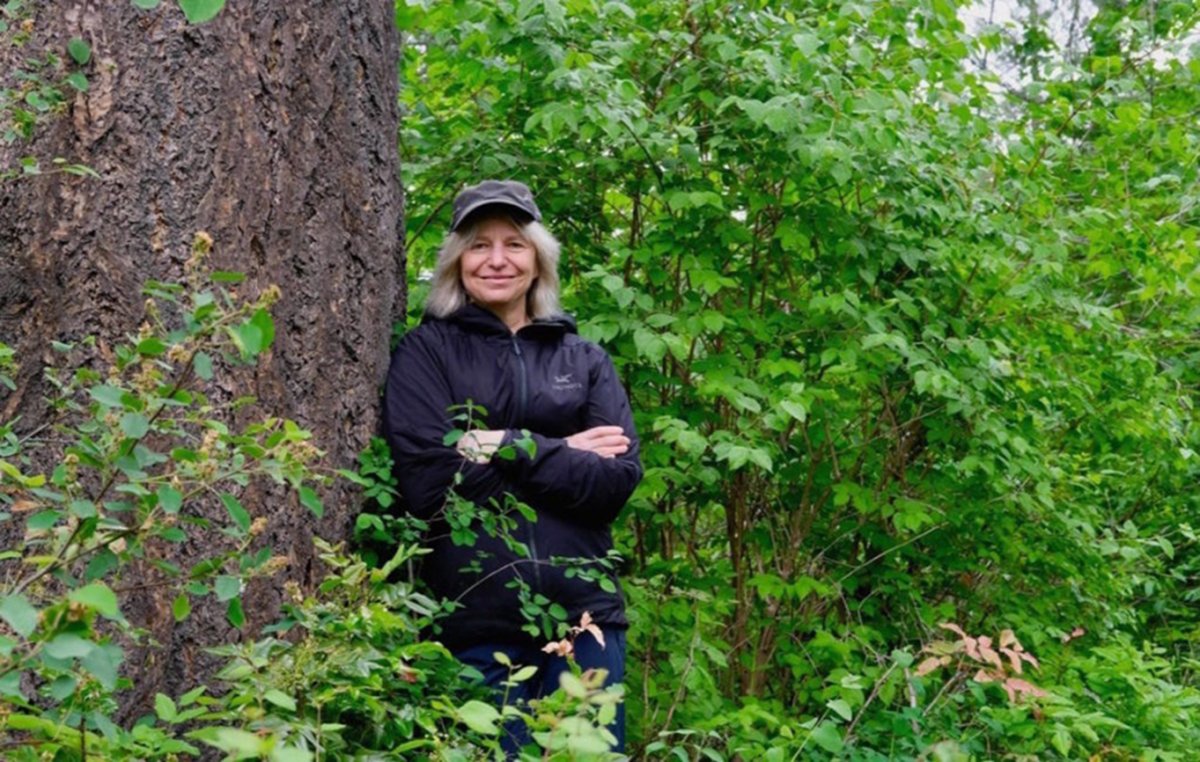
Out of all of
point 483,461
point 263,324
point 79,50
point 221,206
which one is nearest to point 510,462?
point 483,461

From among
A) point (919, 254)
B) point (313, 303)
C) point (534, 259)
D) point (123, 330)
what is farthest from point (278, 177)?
point (919, 254)

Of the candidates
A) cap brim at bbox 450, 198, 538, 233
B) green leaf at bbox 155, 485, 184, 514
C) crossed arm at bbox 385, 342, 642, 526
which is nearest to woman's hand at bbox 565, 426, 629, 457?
crossed arm at bbox 385, 342, 642, 526

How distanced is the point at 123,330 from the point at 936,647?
85.8 inches

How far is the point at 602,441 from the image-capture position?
3.65 meters

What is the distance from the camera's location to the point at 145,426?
1.69 m

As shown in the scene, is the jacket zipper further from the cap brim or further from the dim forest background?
the cap brim

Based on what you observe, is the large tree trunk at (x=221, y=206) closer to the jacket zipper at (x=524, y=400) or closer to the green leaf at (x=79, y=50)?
the green leaf at (x=79, y=50)

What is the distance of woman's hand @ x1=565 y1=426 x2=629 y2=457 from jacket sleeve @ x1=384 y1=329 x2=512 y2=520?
26 centimetres

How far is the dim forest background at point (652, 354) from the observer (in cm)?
243

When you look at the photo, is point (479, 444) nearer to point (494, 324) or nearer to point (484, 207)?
point (494, 324)

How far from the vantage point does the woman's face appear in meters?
3.76

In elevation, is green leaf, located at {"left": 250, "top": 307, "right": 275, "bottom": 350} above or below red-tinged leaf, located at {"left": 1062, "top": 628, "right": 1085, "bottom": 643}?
above

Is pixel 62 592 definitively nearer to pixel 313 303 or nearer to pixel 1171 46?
pixel 313 303

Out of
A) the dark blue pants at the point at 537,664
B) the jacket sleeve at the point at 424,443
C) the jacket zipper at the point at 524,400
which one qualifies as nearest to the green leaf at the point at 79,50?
the jacket sleeve at the point at 424,443
